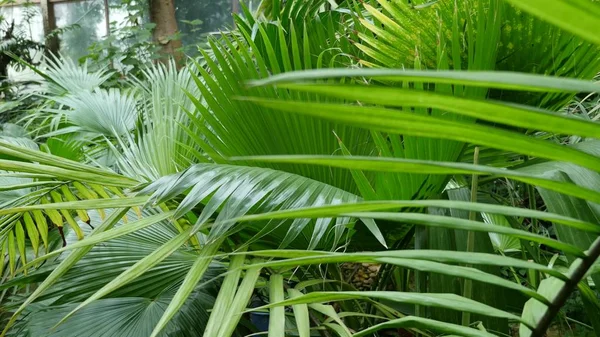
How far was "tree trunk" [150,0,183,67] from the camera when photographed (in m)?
4.34

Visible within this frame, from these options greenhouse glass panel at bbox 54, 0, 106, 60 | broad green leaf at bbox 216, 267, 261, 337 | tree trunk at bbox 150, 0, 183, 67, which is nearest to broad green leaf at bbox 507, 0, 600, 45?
broad green leaf at bbox 216, 267, 261, 337

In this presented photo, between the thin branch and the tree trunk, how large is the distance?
4.16 meters

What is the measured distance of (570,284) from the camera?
36 cm

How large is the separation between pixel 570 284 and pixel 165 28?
4.35 metres

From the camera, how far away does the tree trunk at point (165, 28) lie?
4.34m

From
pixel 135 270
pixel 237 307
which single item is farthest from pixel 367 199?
pixel 135 270

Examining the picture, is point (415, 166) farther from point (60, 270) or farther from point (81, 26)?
point (81, 26)

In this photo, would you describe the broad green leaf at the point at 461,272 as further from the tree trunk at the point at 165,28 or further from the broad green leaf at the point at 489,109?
the tree trunk at the point at 165,28

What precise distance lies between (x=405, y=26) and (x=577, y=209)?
0.45m

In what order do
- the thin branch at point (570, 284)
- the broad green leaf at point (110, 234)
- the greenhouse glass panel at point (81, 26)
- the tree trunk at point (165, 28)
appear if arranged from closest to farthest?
the thin branch at point (570, 284) < the broad green leaf at point (110, 234) < the tree trunk at point (165, 28) < the greenhouse glass panel at point (81, 26)

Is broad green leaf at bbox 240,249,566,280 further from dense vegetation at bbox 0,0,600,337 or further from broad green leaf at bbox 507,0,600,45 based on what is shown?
broad green leaf at bbox 507,0,600,45

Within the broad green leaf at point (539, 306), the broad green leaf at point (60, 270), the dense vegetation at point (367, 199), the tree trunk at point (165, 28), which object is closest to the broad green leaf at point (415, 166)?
the dense vegetation at point (367, 199)

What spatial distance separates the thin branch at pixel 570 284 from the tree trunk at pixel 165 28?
13.6 ft

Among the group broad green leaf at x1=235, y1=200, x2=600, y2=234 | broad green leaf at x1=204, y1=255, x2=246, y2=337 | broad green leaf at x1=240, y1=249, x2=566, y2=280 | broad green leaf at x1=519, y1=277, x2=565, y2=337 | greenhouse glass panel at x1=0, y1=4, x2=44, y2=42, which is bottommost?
broad green leaf at x1=204, y1=255, x2=246, y2=337
